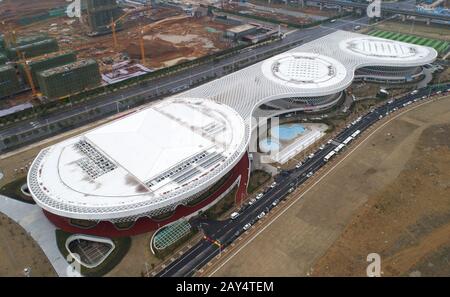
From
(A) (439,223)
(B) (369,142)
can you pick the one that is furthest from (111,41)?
(A) (439,223)

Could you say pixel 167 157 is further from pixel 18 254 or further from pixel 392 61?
pixel 392 61

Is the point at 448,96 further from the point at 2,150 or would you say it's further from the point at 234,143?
the point at 2,150

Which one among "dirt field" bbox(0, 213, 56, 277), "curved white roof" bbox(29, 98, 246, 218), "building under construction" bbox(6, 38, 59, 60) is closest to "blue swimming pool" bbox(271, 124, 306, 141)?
"curved white roof" bbox(29, 98, 246, 218)

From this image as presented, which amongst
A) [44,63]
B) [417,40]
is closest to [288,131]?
[44,63]

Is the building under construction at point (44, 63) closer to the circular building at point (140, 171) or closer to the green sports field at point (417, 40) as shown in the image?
the circular building at point (140, 171)

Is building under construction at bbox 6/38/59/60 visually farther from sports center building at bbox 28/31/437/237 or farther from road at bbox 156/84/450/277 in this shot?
road at bbox 156/84/450/277
